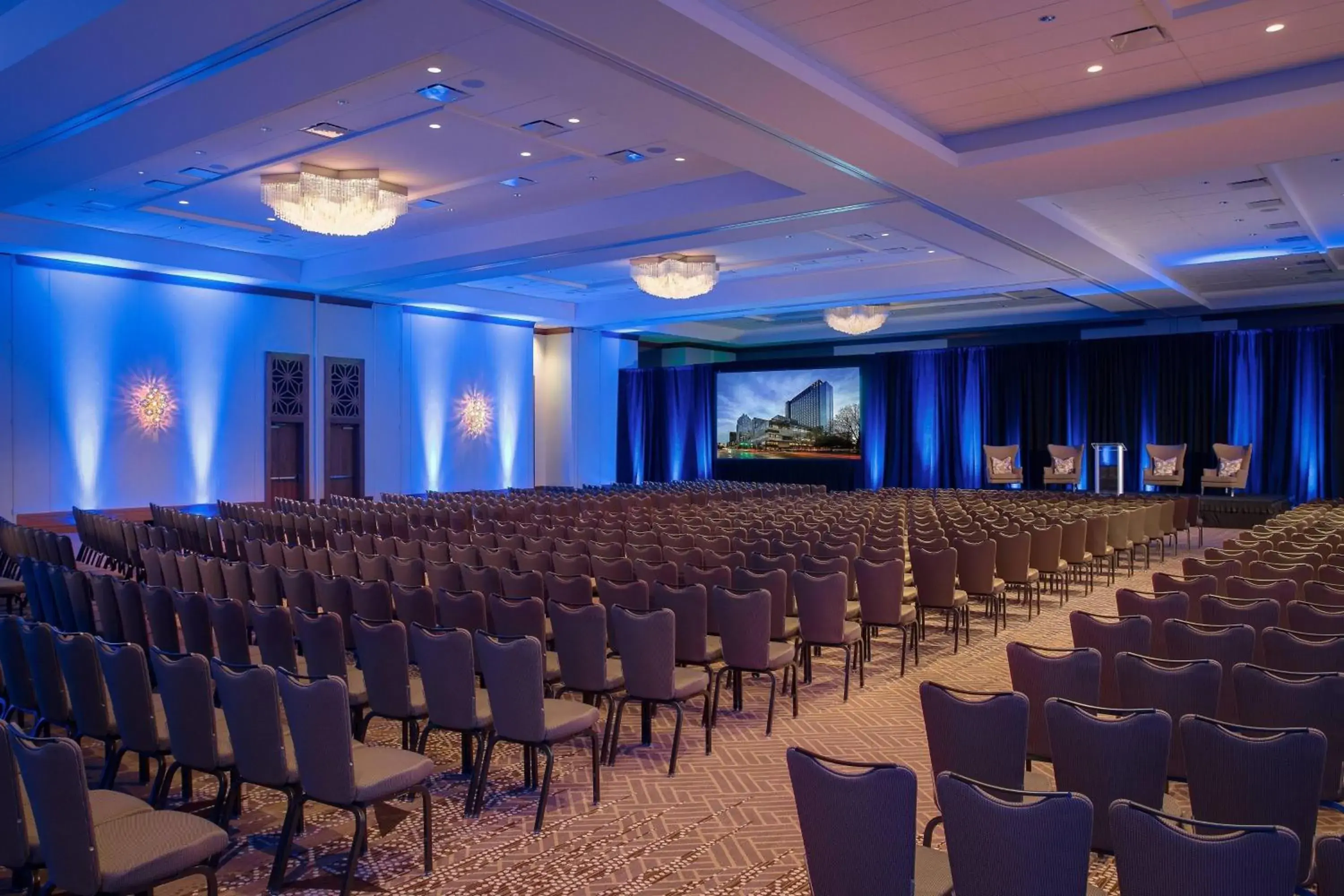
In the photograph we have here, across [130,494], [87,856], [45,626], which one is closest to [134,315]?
[130,494]

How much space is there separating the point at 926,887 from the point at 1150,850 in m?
0.80

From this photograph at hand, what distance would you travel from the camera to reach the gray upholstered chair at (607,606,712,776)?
534 cm

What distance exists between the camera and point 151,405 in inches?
674

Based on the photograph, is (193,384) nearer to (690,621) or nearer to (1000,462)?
(690,621)

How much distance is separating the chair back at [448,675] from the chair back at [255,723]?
0.84 m

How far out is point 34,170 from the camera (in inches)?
432

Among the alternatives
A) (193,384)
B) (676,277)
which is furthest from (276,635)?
(193,384)

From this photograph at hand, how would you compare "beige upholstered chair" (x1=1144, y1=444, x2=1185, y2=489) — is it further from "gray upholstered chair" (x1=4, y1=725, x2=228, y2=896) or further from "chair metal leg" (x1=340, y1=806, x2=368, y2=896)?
"gray upholstered chair" (x1=4, y1=725, x2=228, y2=896)

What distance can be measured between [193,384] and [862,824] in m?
17.7

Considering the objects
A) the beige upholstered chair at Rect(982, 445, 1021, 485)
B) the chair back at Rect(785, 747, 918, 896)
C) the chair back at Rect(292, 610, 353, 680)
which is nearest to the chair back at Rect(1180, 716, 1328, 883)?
the chair back at Rect(785, 747, 918, 896)

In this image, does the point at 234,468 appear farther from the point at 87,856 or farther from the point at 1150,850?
the point at 1150,850

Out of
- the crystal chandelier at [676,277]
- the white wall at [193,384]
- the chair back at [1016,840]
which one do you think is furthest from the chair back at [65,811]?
the white wall at [193,384]

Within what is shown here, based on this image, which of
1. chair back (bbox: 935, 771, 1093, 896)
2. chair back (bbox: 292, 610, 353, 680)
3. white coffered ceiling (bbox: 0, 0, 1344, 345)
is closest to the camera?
chair back (bbox: 935, 771, 1093, 896)

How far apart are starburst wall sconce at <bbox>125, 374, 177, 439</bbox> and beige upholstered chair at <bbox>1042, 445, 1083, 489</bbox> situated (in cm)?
1871
